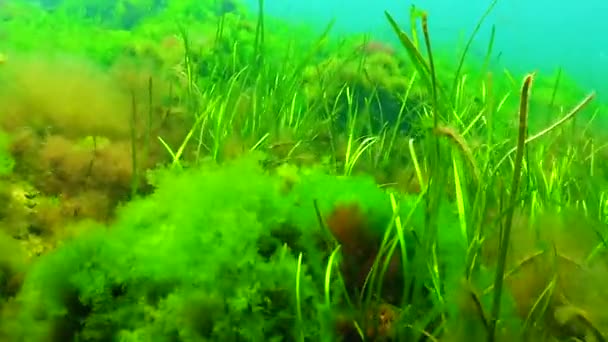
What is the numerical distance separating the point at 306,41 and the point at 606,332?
9093mm

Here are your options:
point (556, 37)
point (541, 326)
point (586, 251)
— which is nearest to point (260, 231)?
point (541, 326)

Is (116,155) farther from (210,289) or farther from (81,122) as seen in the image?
(210,289)

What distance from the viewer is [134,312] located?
6.57 ft

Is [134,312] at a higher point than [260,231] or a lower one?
lower

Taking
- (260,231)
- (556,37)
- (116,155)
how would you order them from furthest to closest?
(556,37), (116,155), (260,231)

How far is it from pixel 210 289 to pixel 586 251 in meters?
1.59

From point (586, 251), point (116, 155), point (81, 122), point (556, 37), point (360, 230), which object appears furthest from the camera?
point (556, 37)

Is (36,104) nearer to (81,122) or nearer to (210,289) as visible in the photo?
(81,122)

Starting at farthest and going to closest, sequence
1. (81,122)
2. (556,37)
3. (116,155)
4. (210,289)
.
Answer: (556,37) < (81,122) < (116,155) < (210,289)

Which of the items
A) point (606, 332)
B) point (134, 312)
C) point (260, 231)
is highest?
point (260, 231)

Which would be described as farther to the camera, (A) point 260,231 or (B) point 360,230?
(B) point 360,230

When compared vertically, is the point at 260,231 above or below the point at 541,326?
above

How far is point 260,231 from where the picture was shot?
2090mm

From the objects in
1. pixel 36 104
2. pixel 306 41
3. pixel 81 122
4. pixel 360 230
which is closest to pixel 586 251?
pixel 360 230
